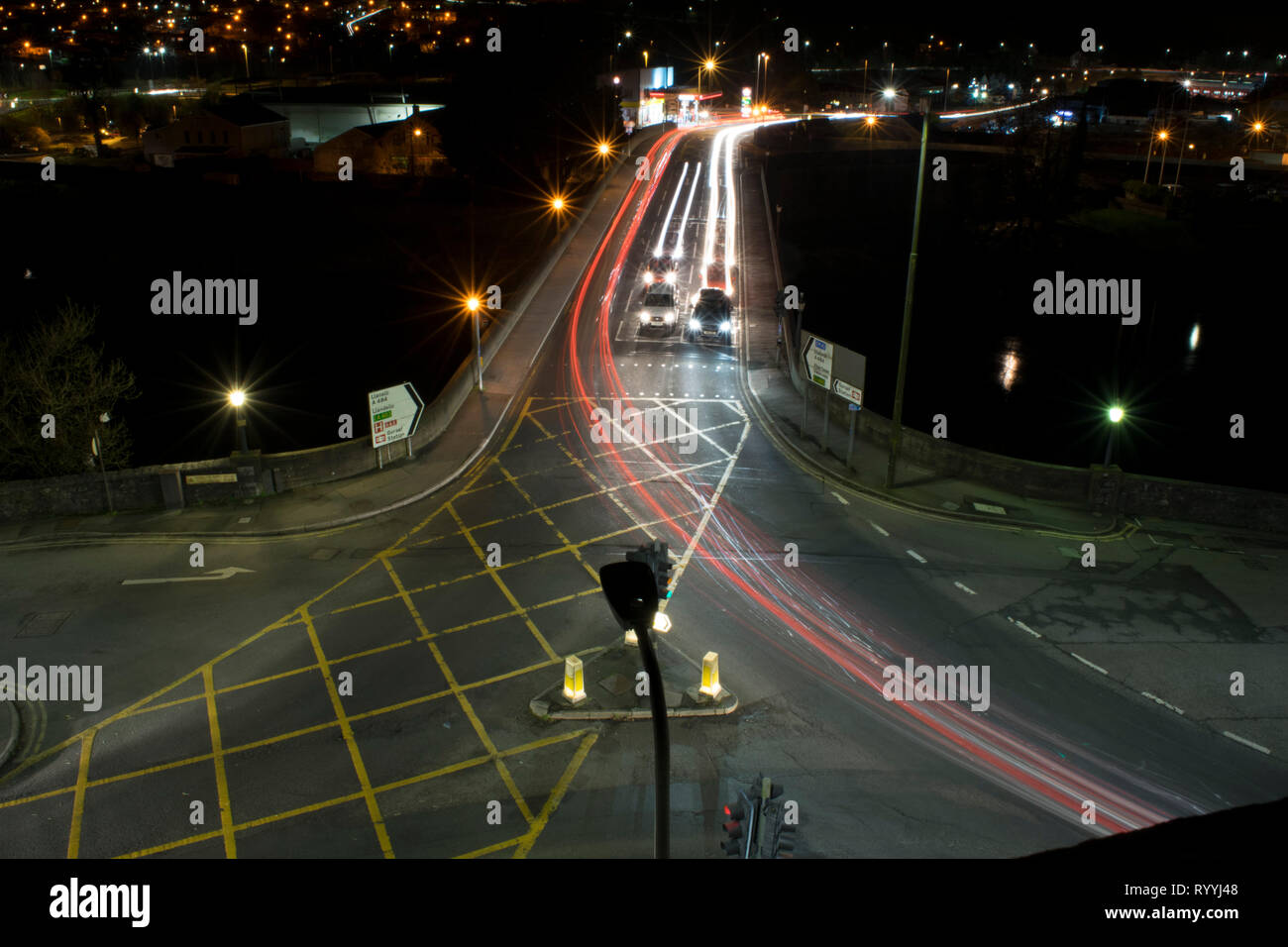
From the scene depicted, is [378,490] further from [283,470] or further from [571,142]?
[571,142]

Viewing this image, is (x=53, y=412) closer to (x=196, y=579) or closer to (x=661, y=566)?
(x=196, y=579)

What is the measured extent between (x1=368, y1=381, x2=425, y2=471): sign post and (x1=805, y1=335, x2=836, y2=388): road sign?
11.9 meters

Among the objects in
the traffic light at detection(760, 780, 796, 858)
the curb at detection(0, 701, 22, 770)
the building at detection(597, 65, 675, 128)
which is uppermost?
the building at detection(597, 65, 675, 128)

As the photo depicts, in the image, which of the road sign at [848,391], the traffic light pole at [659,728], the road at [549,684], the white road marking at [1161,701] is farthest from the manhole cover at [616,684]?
the road sign at [848,391]

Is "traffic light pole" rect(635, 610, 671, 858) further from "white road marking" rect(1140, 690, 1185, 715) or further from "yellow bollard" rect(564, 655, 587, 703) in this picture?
"white road marking" rect(1140, 690, 1185, 715)

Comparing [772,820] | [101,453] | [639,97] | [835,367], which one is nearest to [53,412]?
[101,453]

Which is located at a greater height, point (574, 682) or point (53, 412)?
point (53, 412)

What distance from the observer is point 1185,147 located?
93.0 m

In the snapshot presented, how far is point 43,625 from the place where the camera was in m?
18.5

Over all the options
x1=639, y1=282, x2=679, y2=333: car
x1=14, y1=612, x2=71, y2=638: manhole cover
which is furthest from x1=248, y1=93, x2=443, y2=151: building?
x1=14, y1=612, x2=71, y2=638: manhole cover

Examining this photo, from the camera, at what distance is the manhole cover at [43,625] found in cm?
1816

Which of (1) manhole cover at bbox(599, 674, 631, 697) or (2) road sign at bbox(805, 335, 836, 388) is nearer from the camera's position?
(1) manhole cover at bbox(599, 674, 631, 697)

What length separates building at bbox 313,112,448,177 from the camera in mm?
78500

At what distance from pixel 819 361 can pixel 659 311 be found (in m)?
15.0
